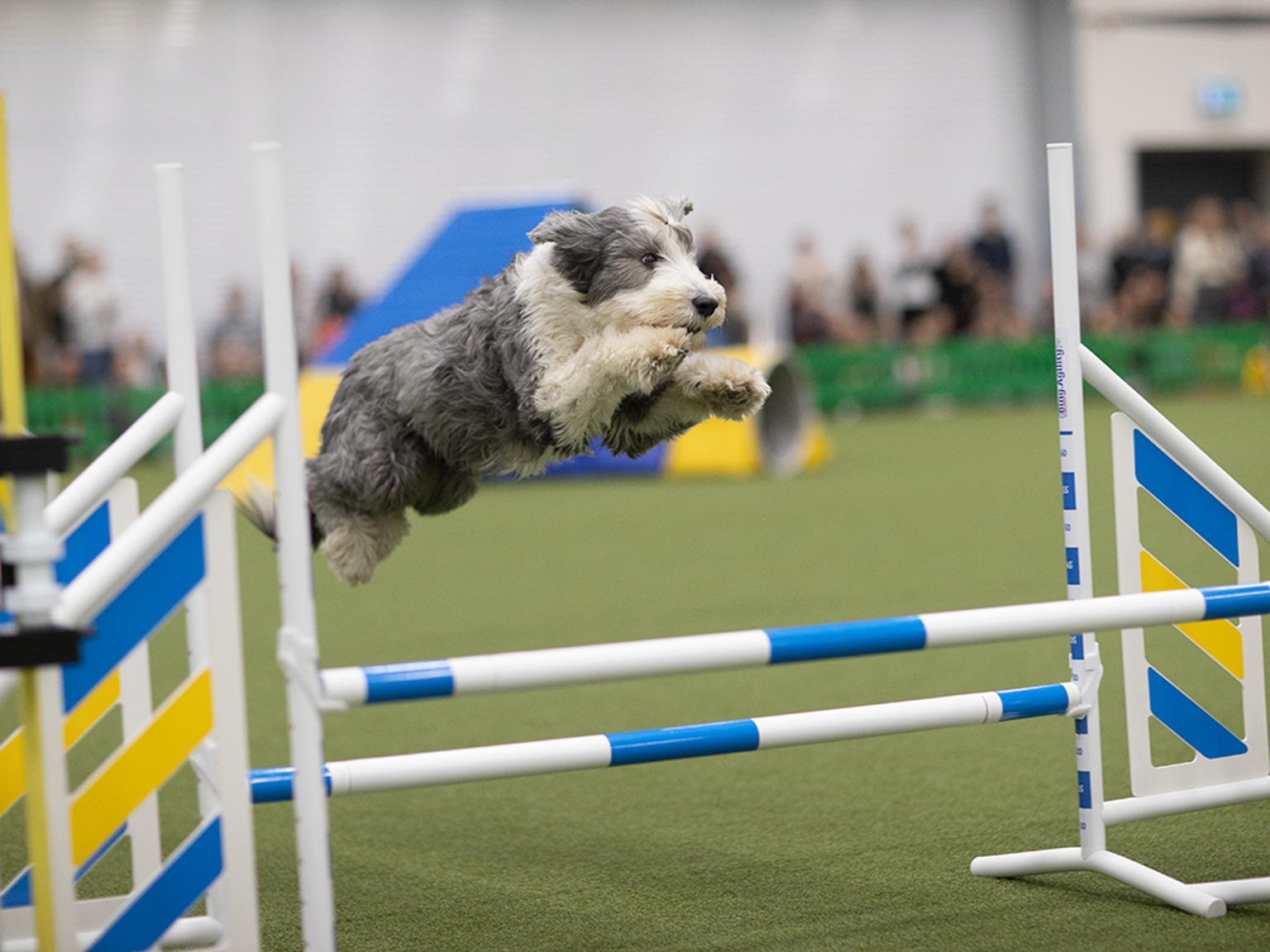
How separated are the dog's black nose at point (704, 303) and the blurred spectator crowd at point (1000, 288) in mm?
12324

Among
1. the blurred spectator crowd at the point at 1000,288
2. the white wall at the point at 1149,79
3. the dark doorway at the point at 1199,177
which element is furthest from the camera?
the dark doorway at the point at 1199,177

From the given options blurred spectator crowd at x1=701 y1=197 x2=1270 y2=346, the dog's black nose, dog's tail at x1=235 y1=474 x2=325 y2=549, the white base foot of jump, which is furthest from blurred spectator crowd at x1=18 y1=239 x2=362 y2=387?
the dog's black nose

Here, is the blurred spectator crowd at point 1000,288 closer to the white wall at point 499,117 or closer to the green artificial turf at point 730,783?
the white wall at point 499,117

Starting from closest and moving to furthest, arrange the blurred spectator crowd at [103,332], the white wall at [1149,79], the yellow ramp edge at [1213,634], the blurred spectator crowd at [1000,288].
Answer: the yellow ramp edge at [1213,634] → the blurred spectator crowd at [103,332] → the blurred spectator crowd at [1000,288] → the white wall at [1149,79]

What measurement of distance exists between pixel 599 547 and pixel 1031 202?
40.2ft

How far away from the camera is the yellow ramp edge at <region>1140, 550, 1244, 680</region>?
284 centimetres

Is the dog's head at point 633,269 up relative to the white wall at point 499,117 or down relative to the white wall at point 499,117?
down

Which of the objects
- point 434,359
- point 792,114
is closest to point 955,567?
point 434,359

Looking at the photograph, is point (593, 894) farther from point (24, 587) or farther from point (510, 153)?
point (510, 153)

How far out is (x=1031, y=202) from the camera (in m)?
17.9

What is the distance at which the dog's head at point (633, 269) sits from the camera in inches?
84.9

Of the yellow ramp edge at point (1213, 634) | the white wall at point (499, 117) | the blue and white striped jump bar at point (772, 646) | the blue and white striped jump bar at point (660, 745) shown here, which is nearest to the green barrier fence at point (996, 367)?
the white wall at point (499, 117)

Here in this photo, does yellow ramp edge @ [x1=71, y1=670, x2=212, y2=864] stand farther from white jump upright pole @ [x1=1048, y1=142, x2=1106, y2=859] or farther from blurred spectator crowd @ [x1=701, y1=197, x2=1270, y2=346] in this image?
blurred spectator crowd @ [x1=701, y1=197, x2=1270, y2=346]

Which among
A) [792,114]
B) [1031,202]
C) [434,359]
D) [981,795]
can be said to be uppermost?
[792,114]
